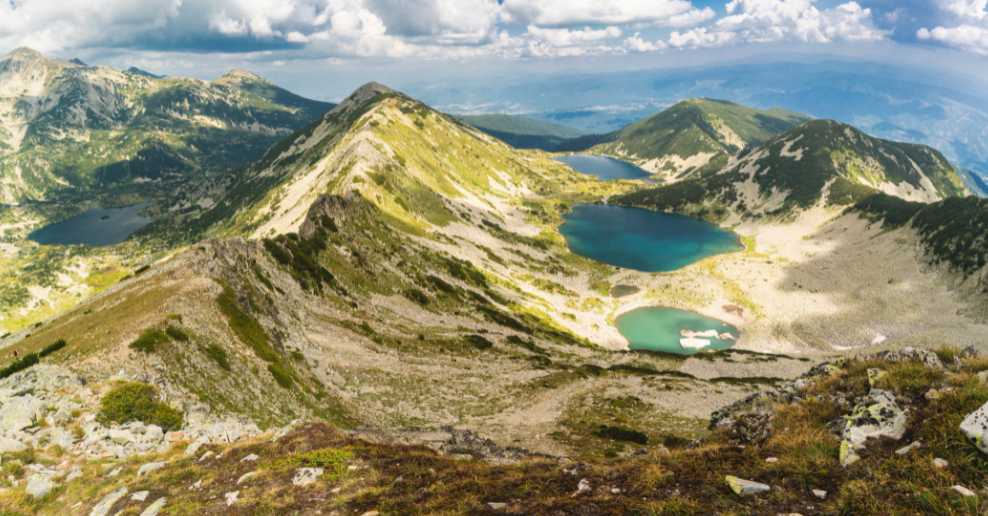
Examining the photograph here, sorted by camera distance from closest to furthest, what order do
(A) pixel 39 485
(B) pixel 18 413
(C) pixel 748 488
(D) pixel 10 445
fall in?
(C) pixel 748 488 < (A) pixel 39 485 < (D) pixel 10 445 < (B) pixel 18 413

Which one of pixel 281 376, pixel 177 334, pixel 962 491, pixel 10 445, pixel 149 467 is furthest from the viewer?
pixel 281 376

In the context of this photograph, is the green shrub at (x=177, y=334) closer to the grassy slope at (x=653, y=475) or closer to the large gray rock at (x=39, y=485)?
the grassy slope at (x=653, y=475)

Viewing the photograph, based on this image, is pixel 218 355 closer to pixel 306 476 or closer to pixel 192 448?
pixel 192 448

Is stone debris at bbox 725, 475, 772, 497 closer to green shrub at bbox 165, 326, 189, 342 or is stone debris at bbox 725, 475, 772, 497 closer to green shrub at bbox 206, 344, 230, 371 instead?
green shrub at bbox 206, 344, 230, 371

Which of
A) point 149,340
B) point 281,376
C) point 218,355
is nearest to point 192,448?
point 149,340

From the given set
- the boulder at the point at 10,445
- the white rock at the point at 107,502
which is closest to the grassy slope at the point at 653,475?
the white rock at the point at 107,502

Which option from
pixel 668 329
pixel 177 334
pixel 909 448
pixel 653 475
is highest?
pixel 909 448

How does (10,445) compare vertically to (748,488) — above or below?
below
